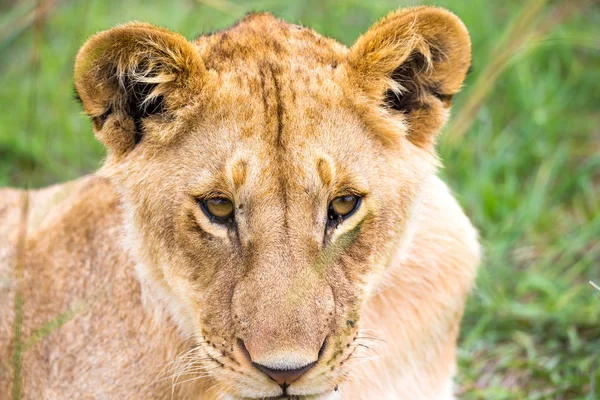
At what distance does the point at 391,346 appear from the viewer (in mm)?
3094

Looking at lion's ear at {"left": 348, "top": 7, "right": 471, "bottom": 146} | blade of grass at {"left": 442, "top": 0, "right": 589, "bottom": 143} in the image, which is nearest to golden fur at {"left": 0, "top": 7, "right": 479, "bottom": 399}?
lion's ear at {"left": 348, "top": 7, "right": 471, "bottom": 146}

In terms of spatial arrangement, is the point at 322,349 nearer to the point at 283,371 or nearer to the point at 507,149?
the point at 283,371

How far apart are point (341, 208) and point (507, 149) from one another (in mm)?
2875

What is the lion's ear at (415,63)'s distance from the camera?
8.99 ft

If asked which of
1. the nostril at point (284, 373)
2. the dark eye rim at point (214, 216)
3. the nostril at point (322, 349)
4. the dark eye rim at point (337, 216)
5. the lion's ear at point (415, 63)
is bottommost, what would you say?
the nostril at point (284, 373)

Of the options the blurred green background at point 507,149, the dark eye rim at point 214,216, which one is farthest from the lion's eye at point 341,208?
the blurred green background at point 507,149

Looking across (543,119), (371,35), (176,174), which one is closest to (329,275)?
(176,174)

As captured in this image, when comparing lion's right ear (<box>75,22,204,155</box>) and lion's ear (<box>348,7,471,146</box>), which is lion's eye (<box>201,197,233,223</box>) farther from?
lion's ear (<box>348,7,471,146</box>)

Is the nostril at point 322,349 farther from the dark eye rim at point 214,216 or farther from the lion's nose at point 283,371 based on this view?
the dark eye rim at point 214,216

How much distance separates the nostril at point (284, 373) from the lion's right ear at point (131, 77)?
0.88 metres

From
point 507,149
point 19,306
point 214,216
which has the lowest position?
point 507,149

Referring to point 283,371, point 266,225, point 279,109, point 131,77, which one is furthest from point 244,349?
point 131,77

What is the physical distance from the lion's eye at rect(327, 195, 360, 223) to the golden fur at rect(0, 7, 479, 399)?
22 millimetres

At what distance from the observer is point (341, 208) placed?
8.63 ft
